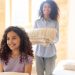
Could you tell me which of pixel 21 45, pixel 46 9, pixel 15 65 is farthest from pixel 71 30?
pixel 15 65

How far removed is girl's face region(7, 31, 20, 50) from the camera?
1.66 m

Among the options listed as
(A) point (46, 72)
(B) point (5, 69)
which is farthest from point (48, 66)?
(B) point (5, 69)

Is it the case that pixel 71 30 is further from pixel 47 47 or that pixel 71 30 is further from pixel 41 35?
pixel 41 35

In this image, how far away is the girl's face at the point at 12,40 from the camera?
1.66m

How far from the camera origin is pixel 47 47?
2.16m

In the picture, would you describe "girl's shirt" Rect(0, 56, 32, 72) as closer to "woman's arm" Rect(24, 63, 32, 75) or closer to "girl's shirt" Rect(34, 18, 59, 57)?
"woman's arm" Rect(24, 63, 32, 75)

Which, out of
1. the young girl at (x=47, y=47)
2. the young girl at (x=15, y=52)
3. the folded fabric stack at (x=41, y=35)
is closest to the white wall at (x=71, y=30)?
the young girl at (x=47, y=47)

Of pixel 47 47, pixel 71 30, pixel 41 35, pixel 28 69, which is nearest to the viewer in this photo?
pixel 28 69

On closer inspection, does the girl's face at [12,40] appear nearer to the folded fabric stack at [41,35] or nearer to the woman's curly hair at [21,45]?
the woman's curly hair at [21,45]

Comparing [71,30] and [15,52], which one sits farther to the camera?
[71,30]

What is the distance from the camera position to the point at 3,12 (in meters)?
2.94

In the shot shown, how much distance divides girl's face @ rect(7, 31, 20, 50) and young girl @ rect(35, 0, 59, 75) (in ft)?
1.72

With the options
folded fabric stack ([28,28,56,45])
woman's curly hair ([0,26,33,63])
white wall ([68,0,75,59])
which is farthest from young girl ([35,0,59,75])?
white wall ([68,0,75,59])

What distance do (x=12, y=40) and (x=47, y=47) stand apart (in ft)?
1.92
